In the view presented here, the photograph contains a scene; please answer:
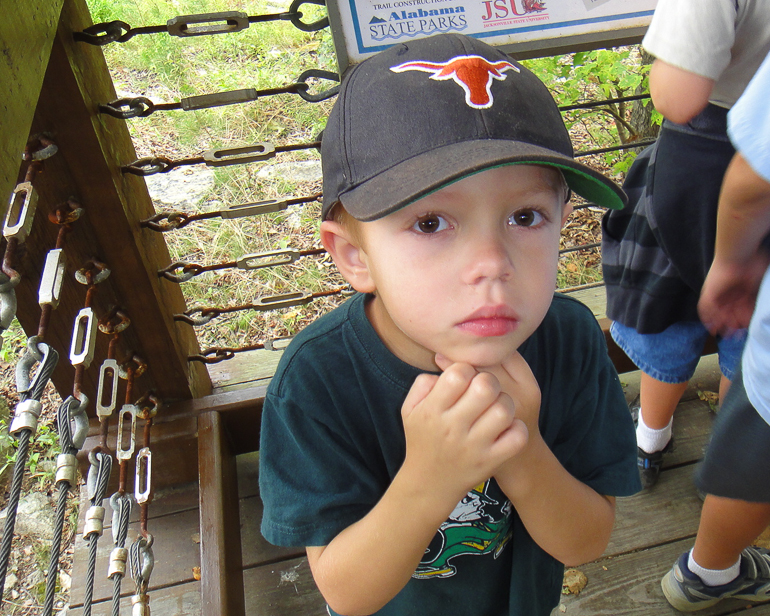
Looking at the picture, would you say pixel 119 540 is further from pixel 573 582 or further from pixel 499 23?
pixel 499 23

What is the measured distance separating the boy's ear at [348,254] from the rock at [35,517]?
2100mm

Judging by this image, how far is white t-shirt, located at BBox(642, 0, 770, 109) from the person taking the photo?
1.18 metres

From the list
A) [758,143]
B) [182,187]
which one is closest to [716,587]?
[758,143]

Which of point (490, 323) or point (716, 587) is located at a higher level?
point (490, 323)

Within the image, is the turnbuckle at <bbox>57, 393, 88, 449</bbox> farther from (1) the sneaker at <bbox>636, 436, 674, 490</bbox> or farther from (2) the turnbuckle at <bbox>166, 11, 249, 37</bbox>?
(1) the sneaker at <bbox>636, 436, 674, 490</bbox>

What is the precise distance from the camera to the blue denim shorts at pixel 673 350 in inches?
67.5

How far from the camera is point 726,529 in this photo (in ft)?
5.13

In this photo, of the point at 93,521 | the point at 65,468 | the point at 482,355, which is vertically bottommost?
the point at 93,521

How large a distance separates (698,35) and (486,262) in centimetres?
80

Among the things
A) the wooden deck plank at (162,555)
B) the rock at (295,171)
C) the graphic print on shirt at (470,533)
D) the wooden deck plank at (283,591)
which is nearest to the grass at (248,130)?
the rock at (295,171)

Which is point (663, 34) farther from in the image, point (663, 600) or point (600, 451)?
point (663, 600)

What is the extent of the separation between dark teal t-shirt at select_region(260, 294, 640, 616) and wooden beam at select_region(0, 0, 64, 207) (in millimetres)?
515

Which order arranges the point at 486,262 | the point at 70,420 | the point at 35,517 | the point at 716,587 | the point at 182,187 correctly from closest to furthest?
the point at 486,262 → the point at 70,420 → the point at 716,587 → the point at 35,517 → the point at 182,187

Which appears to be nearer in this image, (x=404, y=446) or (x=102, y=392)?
(x=404, y=446)
